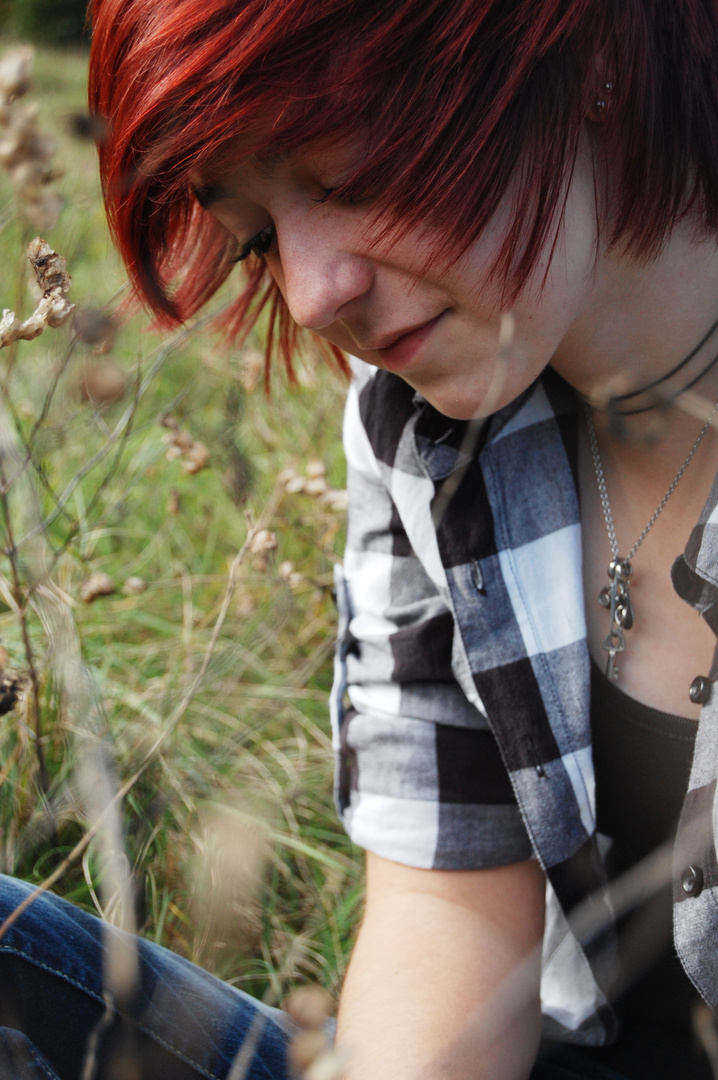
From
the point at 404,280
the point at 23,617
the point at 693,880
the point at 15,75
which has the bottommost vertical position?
the point at 693,880

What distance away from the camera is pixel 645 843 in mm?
1054

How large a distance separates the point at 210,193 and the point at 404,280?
21 cm

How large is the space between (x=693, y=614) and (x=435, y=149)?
56 centimetres

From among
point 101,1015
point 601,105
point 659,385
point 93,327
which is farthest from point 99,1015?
point 601,105

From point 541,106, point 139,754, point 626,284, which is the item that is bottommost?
point 139,754

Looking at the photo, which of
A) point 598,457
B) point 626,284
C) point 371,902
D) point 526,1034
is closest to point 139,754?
point 371,902

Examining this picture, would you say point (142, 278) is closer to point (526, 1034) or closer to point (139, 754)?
point (139, 754)

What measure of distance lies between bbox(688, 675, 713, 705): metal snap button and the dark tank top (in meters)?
0.08

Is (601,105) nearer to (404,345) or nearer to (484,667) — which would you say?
(404,345)

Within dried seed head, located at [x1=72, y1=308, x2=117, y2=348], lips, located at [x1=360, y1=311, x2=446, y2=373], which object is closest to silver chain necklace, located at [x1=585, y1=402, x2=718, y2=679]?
lips, located at [x1=360, y1=311, x2=446, y2=373]

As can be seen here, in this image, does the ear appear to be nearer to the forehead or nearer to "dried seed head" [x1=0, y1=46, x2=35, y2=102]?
the forehead

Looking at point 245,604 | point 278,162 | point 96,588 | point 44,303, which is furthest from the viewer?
point 245,604

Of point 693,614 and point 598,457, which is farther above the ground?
point 598,457

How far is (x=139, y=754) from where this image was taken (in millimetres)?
1428
